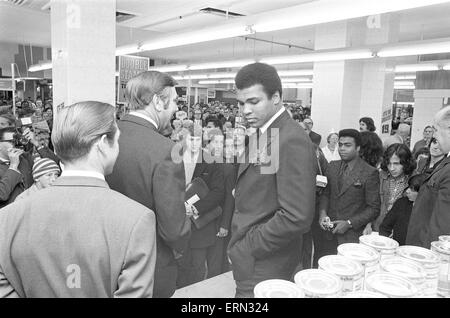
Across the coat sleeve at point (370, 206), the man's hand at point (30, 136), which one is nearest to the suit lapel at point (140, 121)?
the coat sleeve at point (370, 206)

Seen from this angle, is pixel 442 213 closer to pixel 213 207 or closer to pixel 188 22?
pixel 213 207

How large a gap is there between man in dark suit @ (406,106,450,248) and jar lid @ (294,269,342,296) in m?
0.94

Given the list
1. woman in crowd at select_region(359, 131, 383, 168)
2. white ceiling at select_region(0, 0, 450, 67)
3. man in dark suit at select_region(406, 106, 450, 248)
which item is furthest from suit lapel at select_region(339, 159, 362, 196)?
white ceiling at select_region(0, 0, 450, 67)

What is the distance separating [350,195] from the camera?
301 centimetres

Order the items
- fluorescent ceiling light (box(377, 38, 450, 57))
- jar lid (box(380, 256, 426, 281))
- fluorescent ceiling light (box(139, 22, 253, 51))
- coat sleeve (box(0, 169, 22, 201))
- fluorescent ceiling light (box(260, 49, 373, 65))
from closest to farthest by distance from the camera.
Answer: jar lid (box(380, 256, 426, 281)), coat sleeve (box(0, 169, 22, 201)), fluorescent ceiling light (box(139, 22, 253, 51)), fluorescent ceiling light (box(377, 38, 450, 57)), fluorescent ceiling light (box(260, 49, 373, 65))

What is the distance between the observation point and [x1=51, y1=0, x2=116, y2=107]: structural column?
167 inches

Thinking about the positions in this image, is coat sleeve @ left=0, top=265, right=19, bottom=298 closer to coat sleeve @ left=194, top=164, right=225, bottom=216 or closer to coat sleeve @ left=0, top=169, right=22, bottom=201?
coat sleeve @ left=0, top=169, right=22, bottom=201

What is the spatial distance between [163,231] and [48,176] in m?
1.26

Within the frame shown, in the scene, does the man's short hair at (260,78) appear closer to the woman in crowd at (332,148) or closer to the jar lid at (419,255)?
the jar lid at (419,255)

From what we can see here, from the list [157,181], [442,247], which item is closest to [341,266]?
[442,247]

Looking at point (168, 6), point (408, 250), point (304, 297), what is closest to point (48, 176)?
point (304, 297)

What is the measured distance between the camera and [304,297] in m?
1.15

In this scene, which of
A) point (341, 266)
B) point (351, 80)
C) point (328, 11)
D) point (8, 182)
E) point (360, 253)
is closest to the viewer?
point (341, 266)

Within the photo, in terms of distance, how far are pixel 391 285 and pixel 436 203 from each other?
890 mm
